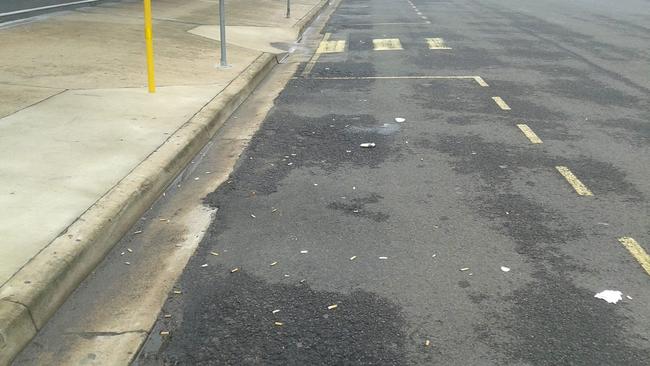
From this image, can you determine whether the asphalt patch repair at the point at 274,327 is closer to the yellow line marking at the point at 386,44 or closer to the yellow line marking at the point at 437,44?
the yellow line marking at the point at 386,44

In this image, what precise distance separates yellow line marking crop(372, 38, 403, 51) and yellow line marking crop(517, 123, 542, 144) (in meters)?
6.97

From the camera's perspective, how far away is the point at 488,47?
575 inches

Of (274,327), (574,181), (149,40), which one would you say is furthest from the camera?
(149,40)

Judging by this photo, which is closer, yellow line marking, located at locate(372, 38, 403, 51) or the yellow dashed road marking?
the yellow dashed road marking

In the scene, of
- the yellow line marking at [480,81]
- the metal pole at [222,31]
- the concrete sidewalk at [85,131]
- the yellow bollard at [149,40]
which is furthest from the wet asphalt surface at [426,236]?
the yellow bollard at [149,40]

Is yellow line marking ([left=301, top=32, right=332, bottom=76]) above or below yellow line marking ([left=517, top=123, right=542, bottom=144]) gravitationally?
below

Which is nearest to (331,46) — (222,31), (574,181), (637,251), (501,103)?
(222,31)

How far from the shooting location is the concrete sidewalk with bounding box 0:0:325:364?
4.00 metres

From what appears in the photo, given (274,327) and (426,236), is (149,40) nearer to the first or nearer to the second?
(426,236)

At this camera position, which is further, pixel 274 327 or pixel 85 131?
pixel 85 131

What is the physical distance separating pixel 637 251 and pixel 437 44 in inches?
442

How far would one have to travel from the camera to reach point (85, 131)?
6.71 meters

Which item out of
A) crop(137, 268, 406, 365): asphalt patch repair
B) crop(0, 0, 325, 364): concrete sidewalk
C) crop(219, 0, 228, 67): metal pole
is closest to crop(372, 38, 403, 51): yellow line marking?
crop(0, 0, 325, 364): concrete sidewalk

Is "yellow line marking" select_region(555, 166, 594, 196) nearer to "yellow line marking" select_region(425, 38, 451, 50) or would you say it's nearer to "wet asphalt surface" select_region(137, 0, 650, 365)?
"wet asphalt surface" select_region(137, 0, 650, 365)
